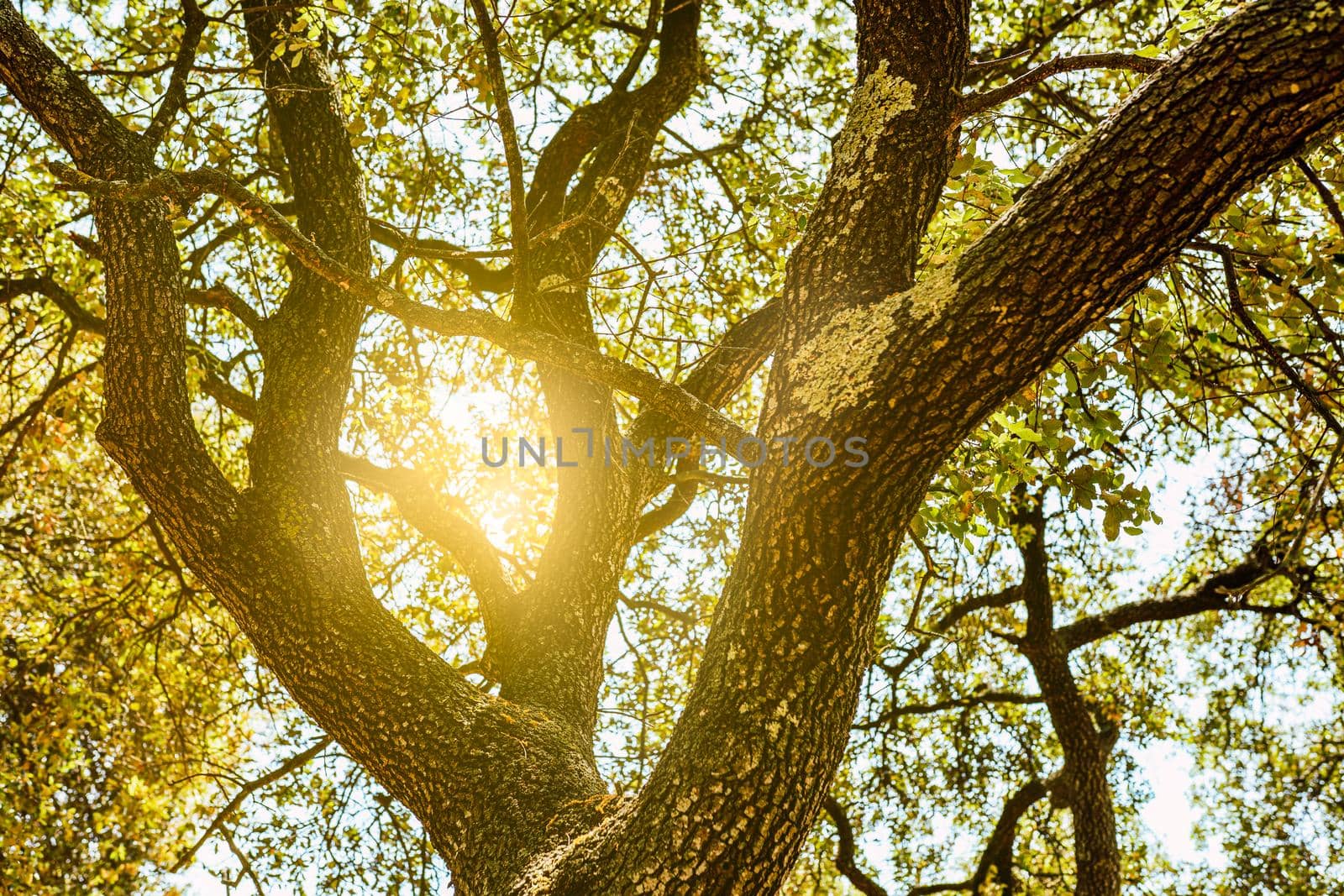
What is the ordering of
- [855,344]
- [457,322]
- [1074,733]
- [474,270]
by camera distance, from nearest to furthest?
[855,344], [457,322], [474,270], [1074,733]

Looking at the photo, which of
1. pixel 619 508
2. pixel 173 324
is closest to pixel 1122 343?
Result: pixel 619 508

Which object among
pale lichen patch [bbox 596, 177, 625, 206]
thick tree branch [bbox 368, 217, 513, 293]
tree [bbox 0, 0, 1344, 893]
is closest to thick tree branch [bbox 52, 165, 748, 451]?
tree [bbox 0, 0, 1344, 893]

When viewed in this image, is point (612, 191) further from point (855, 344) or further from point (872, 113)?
point (855, 344)

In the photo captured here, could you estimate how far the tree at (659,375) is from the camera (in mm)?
2428

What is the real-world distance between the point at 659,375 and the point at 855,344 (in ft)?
5.61

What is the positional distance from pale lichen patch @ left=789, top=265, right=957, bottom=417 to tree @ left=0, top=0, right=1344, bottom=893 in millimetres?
11

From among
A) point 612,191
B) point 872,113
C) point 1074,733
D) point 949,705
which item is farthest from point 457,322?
point 949,705

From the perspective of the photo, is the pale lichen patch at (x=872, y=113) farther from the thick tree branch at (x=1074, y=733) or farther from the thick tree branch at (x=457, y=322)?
the thick tree branch at (x=1074, y=733)

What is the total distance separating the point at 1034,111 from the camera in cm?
657

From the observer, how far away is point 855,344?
8.82 feet

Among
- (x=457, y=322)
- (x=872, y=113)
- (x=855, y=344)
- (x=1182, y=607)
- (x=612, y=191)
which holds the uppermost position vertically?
(x=612, y=191)

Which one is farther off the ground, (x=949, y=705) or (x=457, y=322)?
(x=949, y=705)

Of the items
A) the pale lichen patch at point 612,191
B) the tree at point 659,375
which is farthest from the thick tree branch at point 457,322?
the pale lichen patch at point 612,191

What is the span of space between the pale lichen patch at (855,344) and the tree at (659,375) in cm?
1
